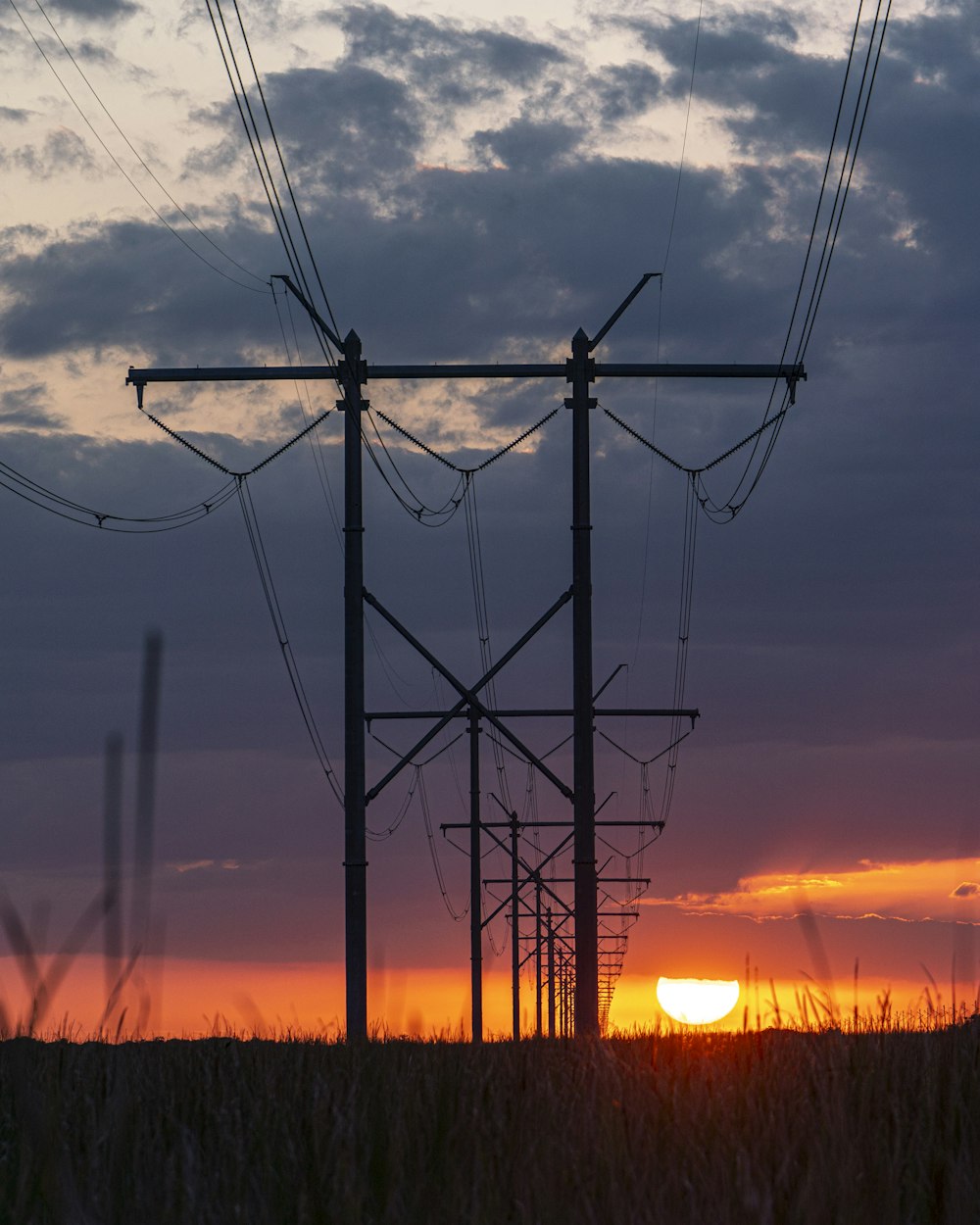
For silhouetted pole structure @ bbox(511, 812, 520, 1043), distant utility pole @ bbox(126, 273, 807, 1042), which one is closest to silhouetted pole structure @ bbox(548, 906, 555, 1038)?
silhouetted pole structure @ bbox(511, 812, 520, 1043)

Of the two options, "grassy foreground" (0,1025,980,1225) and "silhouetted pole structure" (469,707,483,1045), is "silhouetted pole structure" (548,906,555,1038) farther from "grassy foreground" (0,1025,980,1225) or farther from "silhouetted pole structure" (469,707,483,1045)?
"grassy foreground" (0,1025,980,1225)

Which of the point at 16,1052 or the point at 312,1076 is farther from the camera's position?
the point at 312,1076

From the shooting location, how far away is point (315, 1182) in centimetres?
482

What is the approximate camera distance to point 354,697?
2014 cm

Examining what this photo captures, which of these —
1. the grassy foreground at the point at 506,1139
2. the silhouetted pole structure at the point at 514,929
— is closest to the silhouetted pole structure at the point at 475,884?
the silhouetted pole structure at the point at 514,929

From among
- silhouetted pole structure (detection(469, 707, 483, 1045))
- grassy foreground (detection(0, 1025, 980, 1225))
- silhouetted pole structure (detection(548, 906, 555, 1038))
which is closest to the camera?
grassy foreground (detection(0, 1025, 980, 1225))

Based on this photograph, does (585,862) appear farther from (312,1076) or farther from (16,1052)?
(16,1052)

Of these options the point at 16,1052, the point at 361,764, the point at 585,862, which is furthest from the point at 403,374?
the point at 16,1052

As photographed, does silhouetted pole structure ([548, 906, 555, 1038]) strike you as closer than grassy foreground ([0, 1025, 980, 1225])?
No

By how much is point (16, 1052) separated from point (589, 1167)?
209 centimetres

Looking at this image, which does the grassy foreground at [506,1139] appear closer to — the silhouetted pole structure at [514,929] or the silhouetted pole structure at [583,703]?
the silhouetted pole structure at [583,703]

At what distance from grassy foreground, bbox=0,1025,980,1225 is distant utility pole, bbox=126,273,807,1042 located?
1197cm

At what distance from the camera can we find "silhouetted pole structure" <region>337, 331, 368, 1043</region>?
19.5 meters

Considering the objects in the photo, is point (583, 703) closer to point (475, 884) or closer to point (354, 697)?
point (354, 697)
